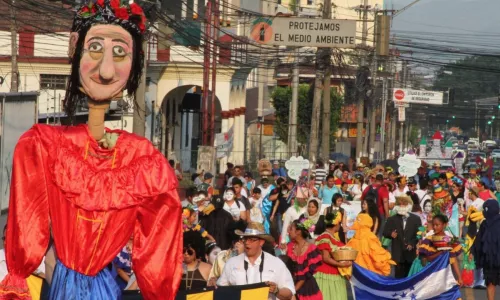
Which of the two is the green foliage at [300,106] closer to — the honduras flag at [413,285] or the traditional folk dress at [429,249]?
the traditional folk dress at [429,249]

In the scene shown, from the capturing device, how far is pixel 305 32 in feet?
93.2

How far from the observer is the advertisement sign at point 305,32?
92.9 feet

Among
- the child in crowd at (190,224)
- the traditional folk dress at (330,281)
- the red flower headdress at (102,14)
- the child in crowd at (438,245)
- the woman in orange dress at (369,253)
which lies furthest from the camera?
the child in crowd at (438,245)

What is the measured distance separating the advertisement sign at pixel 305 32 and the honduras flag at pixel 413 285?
1253 cm

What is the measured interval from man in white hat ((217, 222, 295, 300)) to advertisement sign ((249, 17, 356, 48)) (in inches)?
679

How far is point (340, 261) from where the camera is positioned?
14242 millimetres

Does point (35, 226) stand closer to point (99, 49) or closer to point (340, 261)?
point (99, 49)

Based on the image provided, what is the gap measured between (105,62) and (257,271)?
15.5 feet

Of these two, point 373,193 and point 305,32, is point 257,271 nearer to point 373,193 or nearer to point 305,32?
point 373,193

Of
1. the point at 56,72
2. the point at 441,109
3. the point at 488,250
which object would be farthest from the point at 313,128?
the point at 441,109

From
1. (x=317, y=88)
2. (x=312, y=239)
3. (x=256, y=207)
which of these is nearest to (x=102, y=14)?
(x=312, y=239)

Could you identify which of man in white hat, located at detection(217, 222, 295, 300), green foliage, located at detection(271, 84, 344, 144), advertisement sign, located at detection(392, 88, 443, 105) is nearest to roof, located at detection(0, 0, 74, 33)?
man in white hat, located at detection(217, 222, 295, 300)

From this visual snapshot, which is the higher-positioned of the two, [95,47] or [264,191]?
[95,47]

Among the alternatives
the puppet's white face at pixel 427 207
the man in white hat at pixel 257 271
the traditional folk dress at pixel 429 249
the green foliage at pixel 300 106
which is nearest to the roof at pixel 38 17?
the puppet's white face at pixel 427 207
